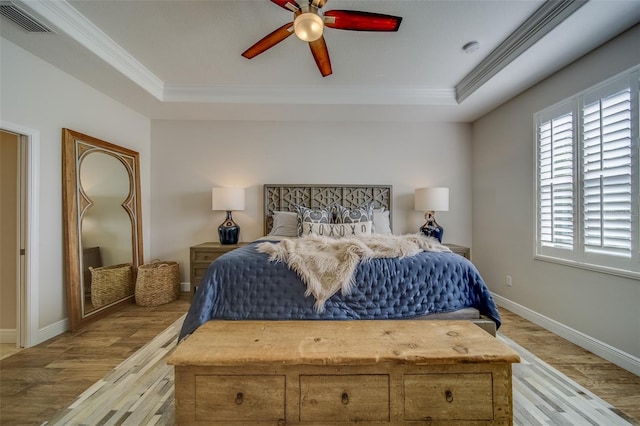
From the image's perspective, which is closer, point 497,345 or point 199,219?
point 497,345

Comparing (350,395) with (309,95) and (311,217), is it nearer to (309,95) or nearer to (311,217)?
(311,217)

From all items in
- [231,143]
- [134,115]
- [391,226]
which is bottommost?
[391,226]

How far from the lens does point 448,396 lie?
1225mm

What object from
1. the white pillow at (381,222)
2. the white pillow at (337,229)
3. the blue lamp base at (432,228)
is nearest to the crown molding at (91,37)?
the white pillow at (337,229)

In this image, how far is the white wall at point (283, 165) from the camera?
376cm

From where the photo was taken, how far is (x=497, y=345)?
4.24 ft

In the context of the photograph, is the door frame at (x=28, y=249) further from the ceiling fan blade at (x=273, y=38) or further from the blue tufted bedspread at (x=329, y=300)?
the ceiling fan blade at (x=273, y=38)

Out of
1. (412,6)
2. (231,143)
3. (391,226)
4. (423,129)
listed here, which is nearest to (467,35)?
(412,6)

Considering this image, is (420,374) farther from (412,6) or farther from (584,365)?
(412,6)

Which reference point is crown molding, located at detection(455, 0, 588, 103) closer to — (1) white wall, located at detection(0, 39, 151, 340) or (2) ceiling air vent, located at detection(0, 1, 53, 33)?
(2) ceiling air vent, located at detection(0, 1, 53, 33)

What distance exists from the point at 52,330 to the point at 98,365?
93 cm

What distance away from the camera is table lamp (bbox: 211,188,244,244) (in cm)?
341

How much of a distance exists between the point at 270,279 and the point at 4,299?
102 inches

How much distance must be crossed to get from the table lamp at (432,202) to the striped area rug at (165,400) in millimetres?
1758
